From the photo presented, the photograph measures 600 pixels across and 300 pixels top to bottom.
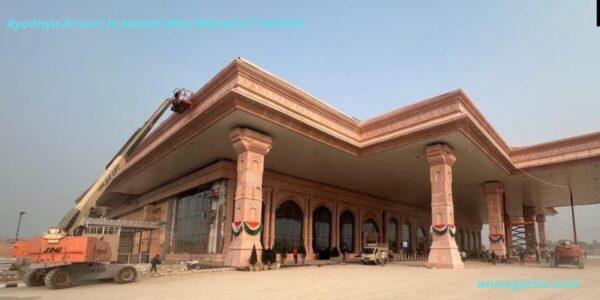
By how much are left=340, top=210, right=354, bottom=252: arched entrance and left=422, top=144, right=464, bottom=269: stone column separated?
14104mm

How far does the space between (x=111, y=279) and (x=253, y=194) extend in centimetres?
753

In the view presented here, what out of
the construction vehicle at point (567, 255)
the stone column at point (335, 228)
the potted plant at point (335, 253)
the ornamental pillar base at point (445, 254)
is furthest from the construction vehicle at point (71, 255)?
the construction vehicle at point (567, 255)

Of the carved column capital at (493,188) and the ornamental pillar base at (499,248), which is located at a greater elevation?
the carved column capital at (493,188)

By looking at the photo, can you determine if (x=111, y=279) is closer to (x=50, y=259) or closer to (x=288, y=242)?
(x=50, y=259)

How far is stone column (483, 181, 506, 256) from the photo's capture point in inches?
1219

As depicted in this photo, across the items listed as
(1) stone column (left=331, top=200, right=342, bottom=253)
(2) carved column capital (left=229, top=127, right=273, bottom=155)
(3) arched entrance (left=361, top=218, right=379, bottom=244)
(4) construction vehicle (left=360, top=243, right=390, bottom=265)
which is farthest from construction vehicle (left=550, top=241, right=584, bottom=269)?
(2) carved column capital (left=229, top=127, right=273, bottom=155)

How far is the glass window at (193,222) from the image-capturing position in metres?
27.8

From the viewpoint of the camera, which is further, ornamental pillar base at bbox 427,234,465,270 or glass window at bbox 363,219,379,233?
glass window at bbox 363,219,379,233

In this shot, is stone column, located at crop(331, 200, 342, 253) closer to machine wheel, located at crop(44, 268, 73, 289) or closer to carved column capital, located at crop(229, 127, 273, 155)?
carved column capital, located at crop(229, 127, 273, 155)

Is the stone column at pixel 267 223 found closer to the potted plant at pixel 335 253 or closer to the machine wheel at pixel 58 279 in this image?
the potted plant at pixel 335 253

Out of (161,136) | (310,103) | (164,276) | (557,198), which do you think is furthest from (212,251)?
(557,198)

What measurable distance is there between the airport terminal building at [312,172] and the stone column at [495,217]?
9cm

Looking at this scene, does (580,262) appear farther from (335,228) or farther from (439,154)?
(335,228)

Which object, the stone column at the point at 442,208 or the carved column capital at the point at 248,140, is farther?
the stone column at the point at 442,208
